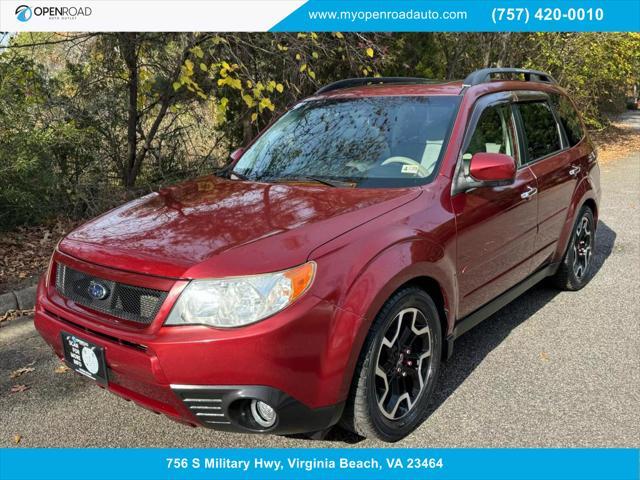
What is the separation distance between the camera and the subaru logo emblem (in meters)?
2.54

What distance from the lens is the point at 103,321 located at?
8.23 ft

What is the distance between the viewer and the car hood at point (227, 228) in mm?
2359

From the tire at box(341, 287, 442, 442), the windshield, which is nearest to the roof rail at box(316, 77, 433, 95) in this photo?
the windshield

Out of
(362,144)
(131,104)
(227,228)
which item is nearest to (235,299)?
(227,228)

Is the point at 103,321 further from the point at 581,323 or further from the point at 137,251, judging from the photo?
the point at 581,323

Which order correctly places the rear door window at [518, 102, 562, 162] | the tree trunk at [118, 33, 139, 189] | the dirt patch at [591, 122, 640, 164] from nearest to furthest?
the rear door window at [518, 102, 562, 162] < the tree trunk at [118, 33, 139, 189] < the dirt patch at [591, 122, 640, 164]

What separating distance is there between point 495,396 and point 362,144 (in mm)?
1669

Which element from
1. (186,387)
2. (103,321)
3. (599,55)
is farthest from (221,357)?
(599,55)

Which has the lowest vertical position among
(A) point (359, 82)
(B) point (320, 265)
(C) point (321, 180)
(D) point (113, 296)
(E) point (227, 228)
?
(D) point (113, 296)

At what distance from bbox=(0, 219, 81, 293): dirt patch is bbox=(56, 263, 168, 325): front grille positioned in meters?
2.66

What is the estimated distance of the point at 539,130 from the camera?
430 centimetres

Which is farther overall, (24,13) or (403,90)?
(24,13)

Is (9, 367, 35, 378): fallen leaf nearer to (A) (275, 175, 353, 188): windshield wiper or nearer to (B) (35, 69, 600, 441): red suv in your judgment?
A: (B) (35, 69, 600, 441): red suv

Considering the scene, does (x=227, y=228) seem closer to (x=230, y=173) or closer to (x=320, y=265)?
(x=320, y=265)
